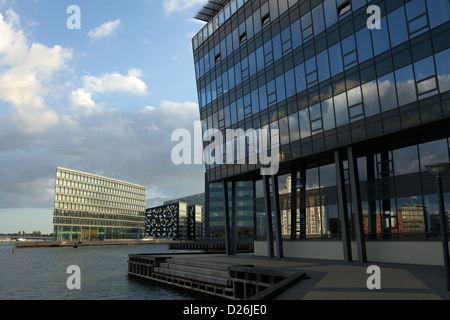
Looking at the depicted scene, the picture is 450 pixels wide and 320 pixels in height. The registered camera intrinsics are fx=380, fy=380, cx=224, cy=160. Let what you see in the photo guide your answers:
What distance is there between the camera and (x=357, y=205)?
2725 cm

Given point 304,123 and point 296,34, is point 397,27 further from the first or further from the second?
point 304,123

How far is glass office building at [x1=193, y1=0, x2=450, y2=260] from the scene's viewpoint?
2331 cm

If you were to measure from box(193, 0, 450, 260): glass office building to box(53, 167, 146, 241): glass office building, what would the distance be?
459 ft

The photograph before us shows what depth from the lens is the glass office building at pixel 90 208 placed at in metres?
161

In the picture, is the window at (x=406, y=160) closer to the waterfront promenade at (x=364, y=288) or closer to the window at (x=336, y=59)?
the window at (x=336, y=59)

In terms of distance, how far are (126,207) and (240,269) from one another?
182 meters

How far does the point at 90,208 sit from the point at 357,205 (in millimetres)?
164432

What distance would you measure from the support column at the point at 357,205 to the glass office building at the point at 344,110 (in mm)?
76

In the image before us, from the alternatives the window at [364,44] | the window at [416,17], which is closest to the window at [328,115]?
the window at [364,44]

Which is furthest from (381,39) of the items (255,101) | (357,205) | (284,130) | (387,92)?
(255,101)

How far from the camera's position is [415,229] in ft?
80.9

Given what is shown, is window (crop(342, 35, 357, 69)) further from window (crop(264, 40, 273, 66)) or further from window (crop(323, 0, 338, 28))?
window (crop(264, 40, 273, 66))
